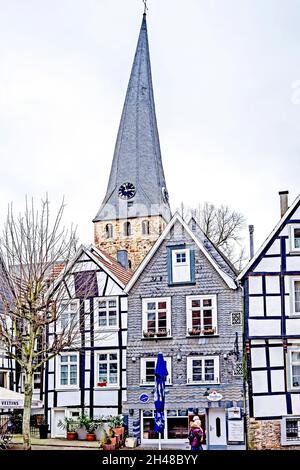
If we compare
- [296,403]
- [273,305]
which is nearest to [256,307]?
[273,305]

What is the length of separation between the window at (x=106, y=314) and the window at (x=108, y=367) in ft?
0.81

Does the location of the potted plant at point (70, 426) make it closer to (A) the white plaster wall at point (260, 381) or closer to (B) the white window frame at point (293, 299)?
(A) the white plaster wall at point (260, 381)

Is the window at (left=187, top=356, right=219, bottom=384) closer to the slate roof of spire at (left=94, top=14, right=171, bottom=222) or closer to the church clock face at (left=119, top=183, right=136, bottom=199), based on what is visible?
the slate roof of spire at (left=94, top=14, right=171, bottom=222)

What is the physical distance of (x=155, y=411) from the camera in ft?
18.0

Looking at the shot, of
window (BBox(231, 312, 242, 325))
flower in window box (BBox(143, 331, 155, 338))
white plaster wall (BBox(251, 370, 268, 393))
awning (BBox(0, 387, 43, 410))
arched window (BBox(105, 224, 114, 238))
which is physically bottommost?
awning (BBox(0, 387, 43, 410))

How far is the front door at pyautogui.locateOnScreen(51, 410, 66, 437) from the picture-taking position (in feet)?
16.0

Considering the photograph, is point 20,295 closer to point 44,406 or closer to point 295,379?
point 44,406

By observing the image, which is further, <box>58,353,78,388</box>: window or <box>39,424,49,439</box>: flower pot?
<box>58,353,78,388</box>: window

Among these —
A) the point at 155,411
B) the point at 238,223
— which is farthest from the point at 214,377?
the point at 238,223

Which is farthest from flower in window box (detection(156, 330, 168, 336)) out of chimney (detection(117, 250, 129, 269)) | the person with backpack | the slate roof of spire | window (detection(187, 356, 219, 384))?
the slate roof of spire

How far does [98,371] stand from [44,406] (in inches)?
22.8

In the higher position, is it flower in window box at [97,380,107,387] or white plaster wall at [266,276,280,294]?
white plaster wall at [266,276,280,294]

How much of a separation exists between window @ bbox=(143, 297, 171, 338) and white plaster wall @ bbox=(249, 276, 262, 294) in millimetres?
817

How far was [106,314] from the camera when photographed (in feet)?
19.2
